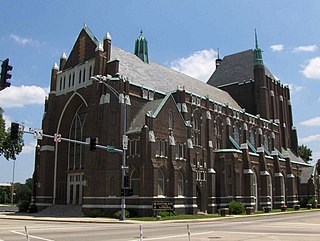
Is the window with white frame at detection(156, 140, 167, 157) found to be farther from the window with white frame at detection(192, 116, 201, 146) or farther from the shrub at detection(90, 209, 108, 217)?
the window with white frame at detection(192, 116, 201, 146)

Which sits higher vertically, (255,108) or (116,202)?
(255,108)

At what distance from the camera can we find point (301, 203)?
70.9 metres

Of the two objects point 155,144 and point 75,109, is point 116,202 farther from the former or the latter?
point 75,109

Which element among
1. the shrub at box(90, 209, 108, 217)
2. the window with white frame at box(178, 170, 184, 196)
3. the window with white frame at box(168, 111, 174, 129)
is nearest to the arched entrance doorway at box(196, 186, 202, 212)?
the window with white frame at box(178, 170, 184, 196)

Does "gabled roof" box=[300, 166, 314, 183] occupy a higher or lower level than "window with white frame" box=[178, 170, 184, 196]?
higher

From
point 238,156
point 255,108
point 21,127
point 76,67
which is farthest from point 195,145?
point 21,127

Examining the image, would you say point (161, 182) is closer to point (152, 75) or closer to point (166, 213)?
point (166, 213)

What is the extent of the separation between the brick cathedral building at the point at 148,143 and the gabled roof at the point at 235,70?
6.47 m

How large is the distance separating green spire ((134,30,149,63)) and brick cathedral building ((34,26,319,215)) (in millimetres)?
155

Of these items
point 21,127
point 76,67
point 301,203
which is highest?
point 76,67

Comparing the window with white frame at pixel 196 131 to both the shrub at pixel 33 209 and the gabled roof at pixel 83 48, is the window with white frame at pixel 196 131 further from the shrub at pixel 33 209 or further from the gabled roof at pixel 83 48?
the shrub at pixel 33 209

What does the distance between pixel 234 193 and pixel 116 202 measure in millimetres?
19710

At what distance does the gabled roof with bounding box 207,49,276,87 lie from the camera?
77938mm

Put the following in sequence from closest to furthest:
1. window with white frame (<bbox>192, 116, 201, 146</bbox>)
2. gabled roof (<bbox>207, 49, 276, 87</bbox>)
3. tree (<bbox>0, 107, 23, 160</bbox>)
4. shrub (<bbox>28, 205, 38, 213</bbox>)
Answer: shrub (<bbox>28, 205, 38, 213</bbox>) → window with white frame (<bbox>192, 116, 201, 146</bbox>) → tree (<bbox>0, 107, 23, 160</bbox>) → gabled roof (<bbox>207, 49, 276, 87</bbox>)
